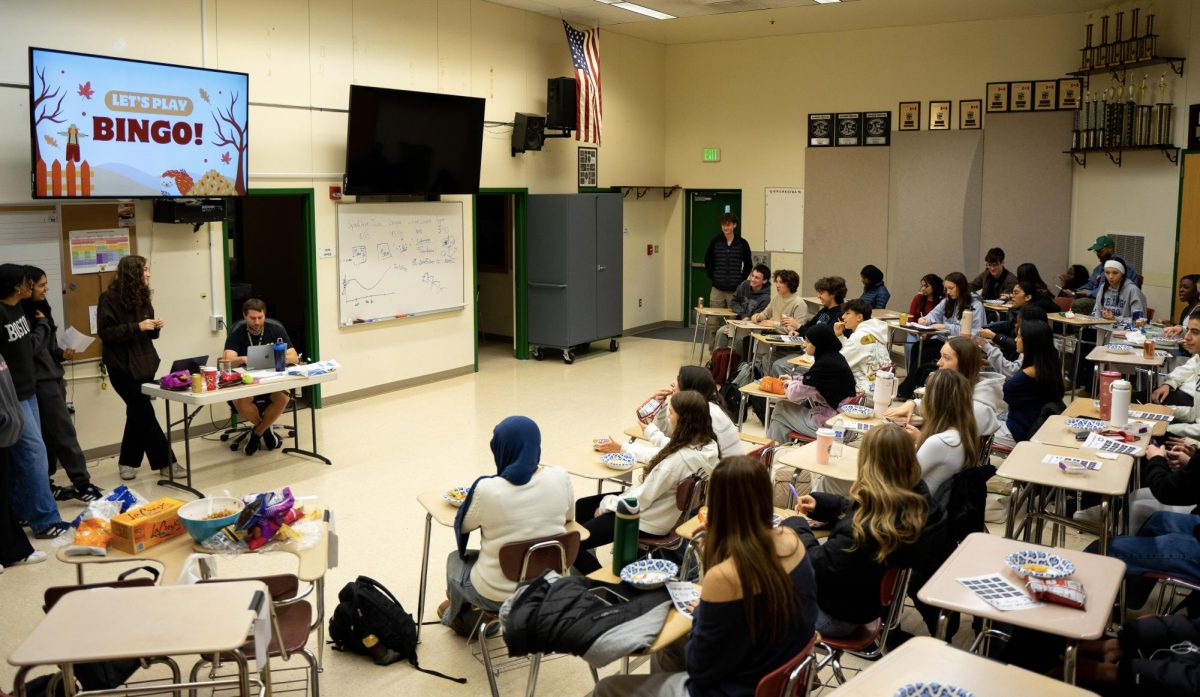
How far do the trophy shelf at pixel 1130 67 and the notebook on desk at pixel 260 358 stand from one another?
8.69 meters

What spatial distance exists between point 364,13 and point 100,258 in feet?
11.4

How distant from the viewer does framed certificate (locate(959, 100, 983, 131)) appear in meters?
12.1

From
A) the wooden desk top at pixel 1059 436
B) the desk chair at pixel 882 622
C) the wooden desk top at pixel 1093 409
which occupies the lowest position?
the desk chair at pixel 882 622

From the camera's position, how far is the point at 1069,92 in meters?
11.5

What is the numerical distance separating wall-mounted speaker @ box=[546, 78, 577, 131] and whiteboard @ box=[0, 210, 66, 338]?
5730 millimetres

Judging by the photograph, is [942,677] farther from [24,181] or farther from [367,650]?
[24,181]

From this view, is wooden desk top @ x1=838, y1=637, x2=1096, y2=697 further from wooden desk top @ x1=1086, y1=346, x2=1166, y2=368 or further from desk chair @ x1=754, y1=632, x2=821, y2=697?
wooden desk top @ x1=1086, y1=346, x2=1166, y2=368

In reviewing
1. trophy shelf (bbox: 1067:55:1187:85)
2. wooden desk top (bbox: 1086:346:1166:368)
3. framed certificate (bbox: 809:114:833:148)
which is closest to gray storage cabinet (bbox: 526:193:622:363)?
framed certificate (bbox: 809:114:833:148)

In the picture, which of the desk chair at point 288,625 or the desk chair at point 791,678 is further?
the desk chair at point 288,625

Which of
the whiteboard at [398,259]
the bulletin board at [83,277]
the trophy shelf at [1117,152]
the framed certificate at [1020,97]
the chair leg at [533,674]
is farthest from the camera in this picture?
the framed certificate at [1020,97]

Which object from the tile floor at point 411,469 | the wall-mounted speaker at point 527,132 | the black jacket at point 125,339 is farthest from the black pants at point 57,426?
the wall-mounted speaker at point 527,132

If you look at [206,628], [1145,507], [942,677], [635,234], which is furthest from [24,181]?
[635,234]

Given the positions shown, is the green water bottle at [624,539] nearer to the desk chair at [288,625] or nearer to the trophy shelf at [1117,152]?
the desk chair at [288,625]

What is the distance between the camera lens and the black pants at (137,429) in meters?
6.97
